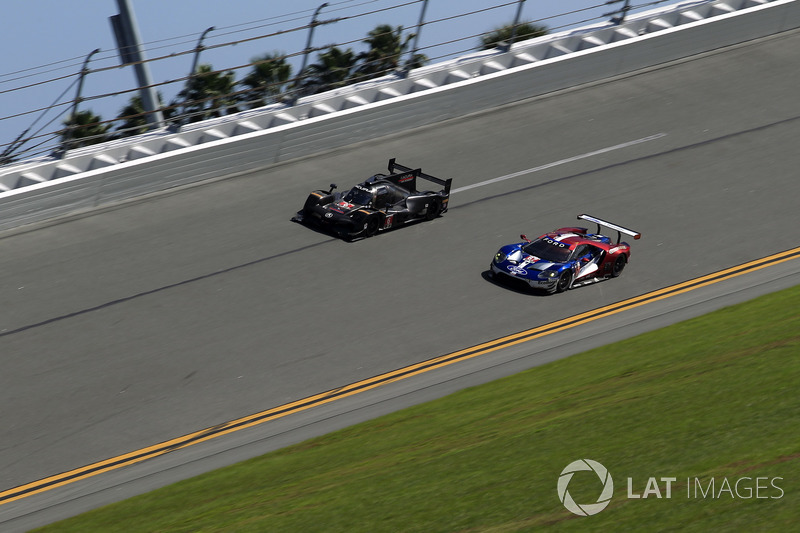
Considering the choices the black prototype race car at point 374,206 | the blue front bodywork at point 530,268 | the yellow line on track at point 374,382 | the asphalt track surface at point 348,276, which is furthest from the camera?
the black prototype race car at point 374,206

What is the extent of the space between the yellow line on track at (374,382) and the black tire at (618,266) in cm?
87

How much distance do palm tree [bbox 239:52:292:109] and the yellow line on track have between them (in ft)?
29.2

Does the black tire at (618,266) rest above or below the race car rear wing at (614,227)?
below

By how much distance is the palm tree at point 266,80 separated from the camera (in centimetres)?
2191

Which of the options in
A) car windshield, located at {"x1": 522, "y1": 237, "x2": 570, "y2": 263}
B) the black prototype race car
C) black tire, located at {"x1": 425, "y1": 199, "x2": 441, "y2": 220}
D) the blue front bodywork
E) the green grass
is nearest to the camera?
the green grass

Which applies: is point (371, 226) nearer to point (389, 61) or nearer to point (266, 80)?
point (389, 61)

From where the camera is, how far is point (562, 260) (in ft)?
55.1

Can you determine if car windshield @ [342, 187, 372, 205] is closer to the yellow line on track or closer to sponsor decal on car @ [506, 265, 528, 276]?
sponsor decal on car @ [506, 265, 528, 276]

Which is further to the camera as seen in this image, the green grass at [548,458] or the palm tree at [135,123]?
the palm tree at [135,123]

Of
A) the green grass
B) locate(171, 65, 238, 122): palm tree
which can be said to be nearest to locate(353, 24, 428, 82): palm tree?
locate(171, 65, 238, 122): palm tree

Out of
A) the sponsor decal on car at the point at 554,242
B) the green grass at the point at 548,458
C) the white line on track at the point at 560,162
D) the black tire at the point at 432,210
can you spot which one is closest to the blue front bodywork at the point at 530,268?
the sponsor decal on car at the point at 554,242

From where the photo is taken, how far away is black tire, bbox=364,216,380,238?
1861 cm

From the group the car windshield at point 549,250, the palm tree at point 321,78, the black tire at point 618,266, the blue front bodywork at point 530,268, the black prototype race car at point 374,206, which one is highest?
the palm tree at point 321,78

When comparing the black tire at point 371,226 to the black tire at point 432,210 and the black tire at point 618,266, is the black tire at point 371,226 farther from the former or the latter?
the black tire at point 618,266
